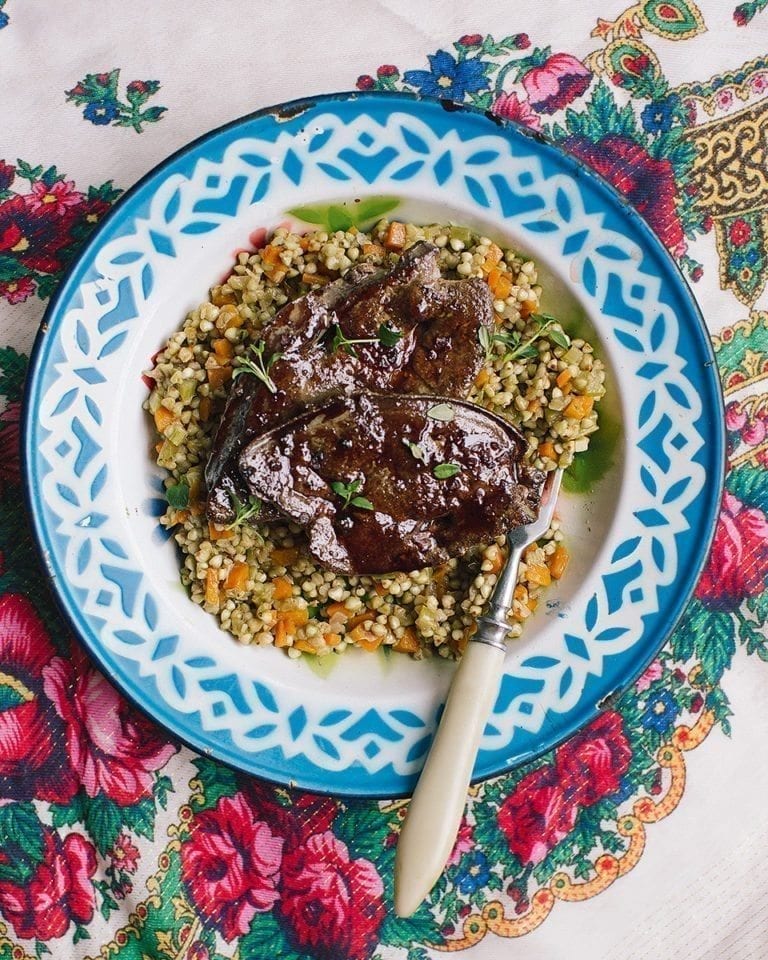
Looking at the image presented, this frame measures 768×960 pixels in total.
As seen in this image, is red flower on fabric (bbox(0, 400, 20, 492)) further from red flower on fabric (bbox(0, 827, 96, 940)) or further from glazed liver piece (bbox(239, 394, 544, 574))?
red flower on fabric (bbox(0, 827, 96, 940))

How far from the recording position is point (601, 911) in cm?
336

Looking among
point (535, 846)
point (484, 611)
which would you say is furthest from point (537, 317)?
point (535, 846)

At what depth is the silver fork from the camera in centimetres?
288

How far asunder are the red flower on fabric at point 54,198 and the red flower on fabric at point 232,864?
228 centimetres

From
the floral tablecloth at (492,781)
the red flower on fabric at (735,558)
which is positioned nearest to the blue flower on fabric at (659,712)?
the floral tablecloth at (492,781)

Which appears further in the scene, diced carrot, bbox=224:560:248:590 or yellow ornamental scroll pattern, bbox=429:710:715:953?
yellow ornamental scroll pattern, bbox=429:710:715:953

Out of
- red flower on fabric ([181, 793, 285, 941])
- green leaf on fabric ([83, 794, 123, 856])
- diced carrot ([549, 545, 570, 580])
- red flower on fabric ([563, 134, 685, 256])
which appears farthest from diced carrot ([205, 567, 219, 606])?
red flower on fabric ([563, 134, 685, 256])

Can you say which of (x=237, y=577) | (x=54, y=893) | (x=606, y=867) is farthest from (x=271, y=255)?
(x=606, y=867)

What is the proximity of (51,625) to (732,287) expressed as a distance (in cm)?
284

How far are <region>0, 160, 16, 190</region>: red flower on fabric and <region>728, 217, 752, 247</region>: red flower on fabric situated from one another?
271 cm

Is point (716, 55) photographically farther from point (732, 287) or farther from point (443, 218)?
point (443, 218)

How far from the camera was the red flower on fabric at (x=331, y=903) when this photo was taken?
330 centimetres

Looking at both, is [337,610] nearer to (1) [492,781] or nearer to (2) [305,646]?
(2) [305,646]

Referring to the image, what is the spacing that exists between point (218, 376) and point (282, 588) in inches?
30.5
